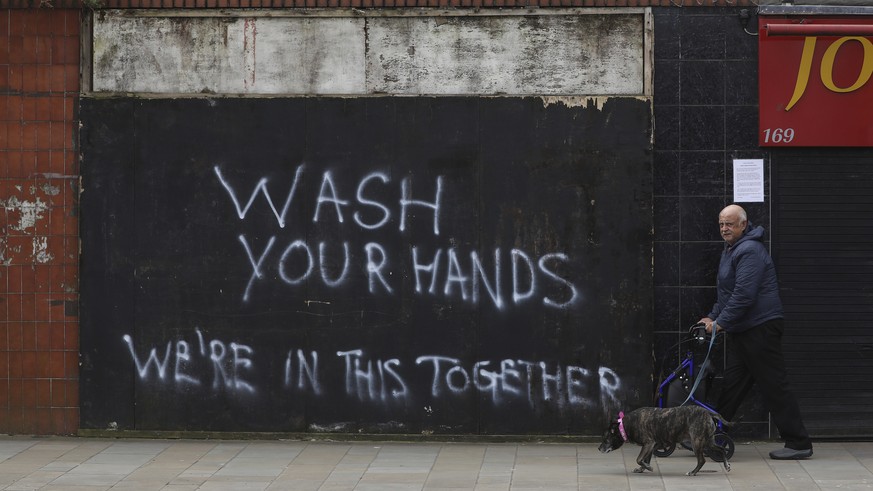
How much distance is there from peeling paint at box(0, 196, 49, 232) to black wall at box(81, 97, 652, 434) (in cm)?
36

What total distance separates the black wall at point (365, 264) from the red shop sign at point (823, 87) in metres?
1.13

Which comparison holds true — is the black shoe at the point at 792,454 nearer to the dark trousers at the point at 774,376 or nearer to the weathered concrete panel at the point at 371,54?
the dark trousers at the point at 774,376

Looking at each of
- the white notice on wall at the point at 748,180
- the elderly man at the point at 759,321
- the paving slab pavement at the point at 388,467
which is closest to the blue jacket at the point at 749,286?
the elderly man at the point at 759,321

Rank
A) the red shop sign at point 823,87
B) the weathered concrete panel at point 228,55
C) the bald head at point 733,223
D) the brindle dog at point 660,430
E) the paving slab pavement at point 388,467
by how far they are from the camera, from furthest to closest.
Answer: the weathered concrete panel at point 228,55 < the red shop sign at point 823,87 < the bald head at point 733,223 < the brindle dog at point 660,430 < the paving slab pavement at point 388,467

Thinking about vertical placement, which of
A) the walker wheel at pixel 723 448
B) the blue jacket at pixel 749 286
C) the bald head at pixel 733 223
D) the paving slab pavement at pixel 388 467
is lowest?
the paving slab pavement at pixel 388 467

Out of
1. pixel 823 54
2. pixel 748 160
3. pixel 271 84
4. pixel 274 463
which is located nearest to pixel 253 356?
pixel 274 463

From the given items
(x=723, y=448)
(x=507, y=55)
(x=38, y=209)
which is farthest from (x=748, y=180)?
(x=38, y=209)

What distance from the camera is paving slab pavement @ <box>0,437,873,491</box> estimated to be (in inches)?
338

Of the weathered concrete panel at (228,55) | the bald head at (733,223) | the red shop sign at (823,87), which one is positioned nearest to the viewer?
the bald head at (733,223)

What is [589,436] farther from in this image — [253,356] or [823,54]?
[823,54]

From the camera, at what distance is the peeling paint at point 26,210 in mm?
10461

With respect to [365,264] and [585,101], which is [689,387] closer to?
[585,101]

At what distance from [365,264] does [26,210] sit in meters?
2.78

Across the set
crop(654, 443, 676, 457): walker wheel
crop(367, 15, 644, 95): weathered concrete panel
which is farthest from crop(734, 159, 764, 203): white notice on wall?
crop(654, 443, 676, 457): walker wheel
